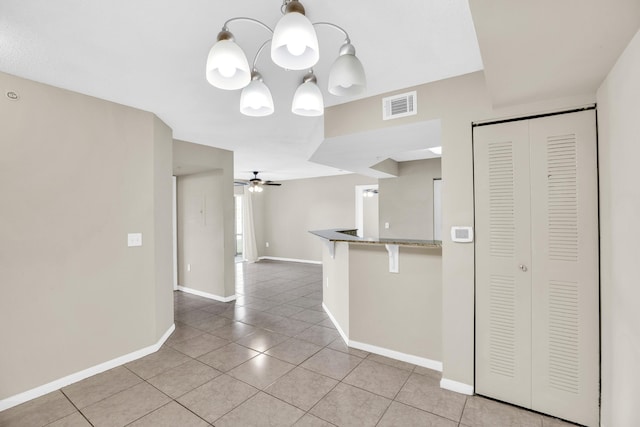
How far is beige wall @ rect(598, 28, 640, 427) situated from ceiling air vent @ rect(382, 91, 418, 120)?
1.18m

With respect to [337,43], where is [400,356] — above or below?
below

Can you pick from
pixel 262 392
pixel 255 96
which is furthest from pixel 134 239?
pixel 255 96

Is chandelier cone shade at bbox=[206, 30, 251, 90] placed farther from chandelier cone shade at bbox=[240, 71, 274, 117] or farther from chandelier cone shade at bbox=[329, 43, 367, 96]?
chandelier cone shade at bbox=[329, 43, 367, 96]

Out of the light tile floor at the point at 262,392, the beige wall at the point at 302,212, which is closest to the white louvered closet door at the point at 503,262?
the light tile floor at the point at 262,392

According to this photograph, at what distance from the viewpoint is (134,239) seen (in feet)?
9.49

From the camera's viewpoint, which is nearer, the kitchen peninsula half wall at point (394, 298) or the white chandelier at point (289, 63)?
the white chandelier at point (289, 63)

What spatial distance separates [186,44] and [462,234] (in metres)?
2.36

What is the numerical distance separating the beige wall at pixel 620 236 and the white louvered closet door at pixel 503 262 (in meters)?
0.39

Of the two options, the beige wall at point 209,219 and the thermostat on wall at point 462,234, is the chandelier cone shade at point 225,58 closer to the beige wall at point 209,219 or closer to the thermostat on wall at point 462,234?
the thermostat on wall at point 462,234

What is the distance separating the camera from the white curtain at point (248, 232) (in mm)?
8758

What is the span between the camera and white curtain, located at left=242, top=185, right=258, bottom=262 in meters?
8.76

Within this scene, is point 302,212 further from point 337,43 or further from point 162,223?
point 337,43

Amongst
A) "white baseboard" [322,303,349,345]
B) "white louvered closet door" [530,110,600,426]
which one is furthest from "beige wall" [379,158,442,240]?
"white louvered closet door" [530,110,600,426]

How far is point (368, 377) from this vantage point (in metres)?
2.51
